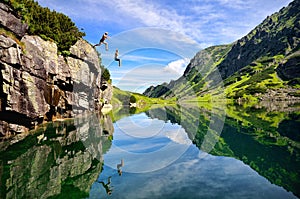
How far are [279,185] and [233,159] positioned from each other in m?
9.28

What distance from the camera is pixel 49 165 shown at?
2644 cm

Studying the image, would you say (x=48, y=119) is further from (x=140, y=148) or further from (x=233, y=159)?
(x=233, y=159)

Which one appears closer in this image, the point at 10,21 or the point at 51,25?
the point at 10,21

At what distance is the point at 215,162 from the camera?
28234mm

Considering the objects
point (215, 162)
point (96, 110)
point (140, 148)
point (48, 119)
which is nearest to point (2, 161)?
point (140, 148)

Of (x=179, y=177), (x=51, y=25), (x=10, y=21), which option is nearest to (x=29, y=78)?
(x=10, y=21)

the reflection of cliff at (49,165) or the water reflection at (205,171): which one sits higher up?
the reflection of cliff at (49,165)

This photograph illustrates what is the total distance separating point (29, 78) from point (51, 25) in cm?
2812

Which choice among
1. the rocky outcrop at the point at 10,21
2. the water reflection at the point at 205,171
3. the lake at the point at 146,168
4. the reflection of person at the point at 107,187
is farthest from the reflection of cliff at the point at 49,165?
the rocky outcrop at the point at 10,21

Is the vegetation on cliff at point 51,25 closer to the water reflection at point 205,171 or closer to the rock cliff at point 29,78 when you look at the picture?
the rock cliff at point 29,78

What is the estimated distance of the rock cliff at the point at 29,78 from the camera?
39.3 metres

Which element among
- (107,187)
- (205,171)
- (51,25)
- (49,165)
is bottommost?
(205,171)

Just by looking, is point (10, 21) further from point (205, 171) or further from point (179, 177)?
point (205, 171)

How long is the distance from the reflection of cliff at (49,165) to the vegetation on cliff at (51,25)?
26488mm
